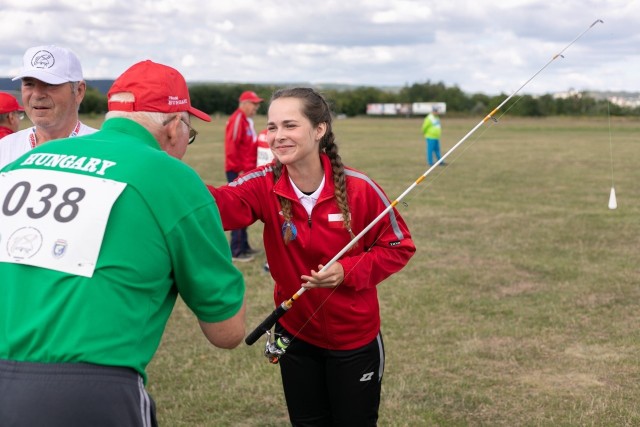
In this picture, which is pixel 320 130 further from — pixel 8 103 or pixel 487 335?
pixel 487 335

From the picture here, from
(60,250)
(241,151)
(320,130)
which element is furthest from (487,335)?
(60,250)

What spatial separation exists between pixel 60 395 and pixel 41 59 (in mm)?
2833

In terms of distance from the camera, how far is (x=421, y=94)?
101m

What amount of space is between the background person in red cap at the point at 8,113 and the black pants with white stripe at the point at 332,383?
3537 mm

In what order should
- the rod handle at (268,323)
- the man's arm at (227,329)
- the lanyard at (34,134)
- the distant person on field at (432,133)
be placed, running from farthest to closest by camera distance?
the distant person on field at (432,133)
the lanyard at (34,134)
the rod handle at (268,323)
the man's arm at (227,329)

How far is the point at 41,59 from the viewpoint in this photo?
423cm

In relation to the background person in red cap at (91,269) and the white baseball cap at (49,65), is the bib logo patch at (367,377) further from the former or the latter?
the white baseball cap at (49,65)

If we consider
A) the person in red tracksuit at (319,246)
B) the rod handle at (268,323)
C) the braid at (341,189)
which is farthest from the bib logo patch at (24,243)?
the braid at (341,189)

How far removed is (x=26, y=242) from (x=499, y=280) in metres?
7.83

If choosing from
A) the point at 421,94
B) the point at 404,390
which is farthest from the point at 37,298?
the point at 421,94

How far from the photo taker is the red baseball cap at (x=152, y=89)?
91.4 inches

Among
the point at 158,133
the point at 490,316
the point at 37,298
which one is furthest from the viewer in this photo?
the point at 490,316

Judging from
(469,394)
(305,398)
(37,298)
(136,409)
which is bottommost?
(469,394)

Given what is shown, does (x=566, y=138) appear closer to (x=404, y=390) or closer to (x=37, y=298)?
(x=404, y=390)
